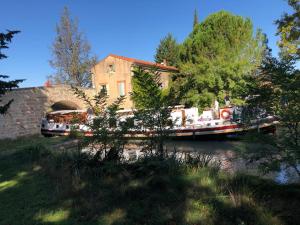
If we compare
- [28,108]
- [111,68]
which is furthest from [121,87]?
[28,108]

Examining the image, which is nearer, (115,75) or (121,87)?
(121,87)

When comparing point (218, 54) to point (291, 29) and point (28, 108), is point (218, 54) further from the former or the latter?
point (28, 108)

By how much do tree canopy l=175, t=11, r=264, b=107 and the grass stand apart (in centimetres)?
2004

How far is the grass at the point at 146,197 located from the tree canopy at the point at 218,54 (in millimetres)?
20043

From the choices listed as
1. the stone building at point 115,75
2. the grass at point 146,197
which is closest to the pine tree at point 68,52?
the stone building at point 115,75

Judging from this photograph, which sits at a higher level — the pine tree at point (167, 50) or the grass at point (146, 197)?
the pine tree at point (167, 50)

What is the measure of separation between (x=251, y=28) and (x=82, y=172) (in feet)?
93.2

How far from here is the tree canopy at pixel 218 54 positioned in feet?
86.0

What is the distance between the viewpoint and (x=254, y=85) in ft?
15.9

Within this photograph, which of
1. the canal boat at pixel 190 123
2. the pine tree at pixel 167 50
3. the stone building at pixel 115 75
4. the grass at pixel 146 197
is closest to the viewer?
the grass at pixel 146 197

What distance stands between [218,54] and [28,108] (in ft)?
60.0

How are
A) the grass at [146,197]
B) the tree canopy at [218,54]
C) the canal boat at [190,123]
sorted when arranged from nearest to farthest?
1. the grass at [146,197]
2. the canal boat at [190,123]
3. the tree canopy at [218,54]

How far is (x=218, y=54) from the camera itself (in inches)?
1173

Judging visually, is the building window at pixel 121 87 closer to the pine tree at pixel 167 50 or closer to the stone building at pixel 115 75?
the stone building at pixel 115 75
